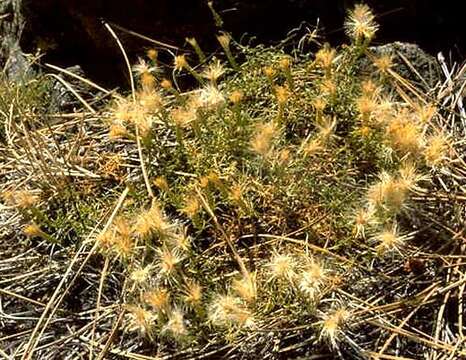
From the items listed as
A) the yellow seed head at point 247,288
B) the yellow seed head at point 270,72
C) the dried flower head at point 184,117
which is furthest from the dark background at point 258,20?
the yellow seed head at point 247,288

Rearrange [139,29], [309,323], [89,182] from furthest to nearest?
[139,29] < [89,182] < [309,323]

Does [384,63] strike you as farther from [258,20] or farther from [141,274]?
[141,274]

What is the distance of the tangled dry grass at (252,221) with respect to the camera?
169cm

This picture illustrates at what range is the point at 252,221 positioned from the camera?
1866mm

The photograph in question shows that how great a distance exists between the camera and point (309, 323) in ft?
5.56

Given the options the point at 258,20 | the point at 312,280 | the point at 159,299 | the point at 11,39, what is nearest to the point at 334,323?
the point at 312,280

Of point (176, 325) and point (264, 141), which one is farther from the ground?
point (264, 141)

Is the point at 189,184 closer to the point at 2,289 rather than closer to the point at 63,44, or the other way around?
the point at 2,289

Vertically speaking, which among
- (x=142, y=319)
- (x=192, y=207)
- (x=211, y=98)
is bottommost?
(x=142, y=319)

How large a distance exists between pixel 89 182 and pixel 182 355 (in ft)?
1.67

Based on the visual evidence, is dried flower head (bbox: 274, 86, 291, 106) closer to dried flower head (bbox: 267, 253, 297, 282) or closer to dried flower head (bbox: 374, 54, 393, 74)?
dried flower head (bbox: 374, 54, 393, 74)

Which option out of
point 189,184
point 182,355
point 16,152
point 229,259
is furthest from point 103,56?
point 182,355

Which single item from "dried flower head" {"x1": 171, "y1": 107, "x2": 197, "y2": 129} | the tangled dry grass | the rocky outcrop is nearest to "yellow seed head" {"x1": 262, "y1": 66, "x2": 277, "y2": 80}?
the tangled dry grass

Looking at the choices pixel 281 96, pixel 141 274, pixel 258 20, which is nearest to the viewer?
pixel 141 274
